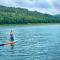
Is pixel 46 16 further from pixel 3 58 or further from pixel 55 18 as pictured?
pixel 3 58

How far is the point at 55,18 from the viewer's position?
55594 mm

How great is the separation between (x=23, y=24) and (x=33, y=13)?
11.3 feet

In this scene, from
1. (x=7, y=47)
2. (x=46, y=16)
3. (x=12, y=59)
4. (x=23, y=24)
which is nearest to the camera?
(x=12, y=59)

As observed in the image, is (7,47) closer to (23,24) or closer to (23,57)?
(23,57)

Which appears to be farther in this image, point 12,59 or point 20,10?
point 20,10

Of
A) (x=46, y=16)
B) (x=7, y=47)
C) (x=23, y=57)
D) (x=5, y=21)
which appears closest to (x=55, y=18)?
(x=46, y=16)

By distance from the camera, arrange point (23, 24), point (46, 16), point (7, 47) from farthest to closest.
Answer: point (23, 24), point (46, 16), point (7, 47)

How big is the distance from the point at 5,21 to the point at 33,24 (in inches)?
303

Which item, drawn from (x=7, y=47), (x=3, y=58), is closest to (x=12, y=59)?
(x=3, y=58)

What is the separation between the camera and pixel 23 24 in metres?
59.2

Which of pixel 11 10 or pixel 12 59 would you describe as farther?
pixel 11 10

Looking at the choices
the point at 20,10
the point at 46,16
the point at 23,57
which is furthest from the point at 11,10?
the point at 23,57

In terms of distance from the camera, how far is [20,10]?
2341 inches

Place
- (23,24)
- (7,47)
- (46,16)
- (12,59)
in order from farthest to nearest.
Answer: (23,24)
(46,16)
(7,47)
(12,59)
